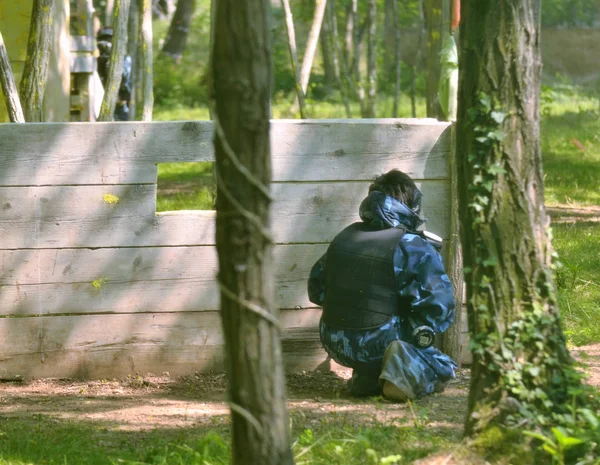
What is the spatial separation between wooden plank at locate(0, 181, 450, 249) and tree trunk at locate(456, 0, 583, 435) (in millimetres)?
2110

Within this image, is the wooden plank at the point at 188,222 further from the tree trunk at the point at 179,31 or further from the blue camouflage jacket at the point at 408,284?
the tree trunk at the point at 179,31

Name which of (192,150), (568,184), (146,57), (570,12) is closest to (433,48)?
(568,184)

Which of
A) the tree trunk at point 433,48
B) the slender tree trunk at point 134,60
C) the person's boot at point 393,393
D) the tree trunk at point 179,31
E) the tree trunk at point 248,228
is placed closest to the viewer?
the tree trunk at point 248,228

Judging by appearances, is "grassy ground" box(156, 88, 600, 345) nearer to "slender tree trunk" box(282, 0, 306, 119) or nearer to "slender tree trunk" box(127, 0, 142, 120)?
"slender tree trunk" box(127, 0, 142, 120)

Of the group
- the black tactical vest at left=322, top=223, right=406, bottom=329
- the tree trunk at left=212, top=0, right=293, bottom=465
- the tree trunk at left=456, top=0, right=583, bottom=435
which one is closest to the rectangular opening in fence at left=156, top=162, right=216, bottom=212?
the black tactical vest at left=322, top=223, right=406, bottom=329

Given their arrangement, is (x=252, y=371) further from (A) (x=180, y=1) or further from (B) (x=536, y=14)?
(A) (x=180, y=1)

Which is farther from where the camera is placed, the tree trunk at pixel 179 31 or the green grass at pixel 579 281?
the tree trunk at pixel 179 31

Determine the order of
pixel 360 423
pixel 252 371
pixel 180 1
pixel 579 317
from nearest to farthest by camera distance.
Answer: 1. pixel 252 371
2. pixel 360 423
3. pixel 579 317
4. pixel 180 1

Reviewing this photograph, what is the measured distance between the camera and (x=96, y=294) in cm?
566

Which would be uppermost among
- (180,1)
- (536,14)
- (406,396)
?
(180,1)

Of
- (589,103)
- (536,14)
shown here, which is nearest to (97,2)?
(589,103)

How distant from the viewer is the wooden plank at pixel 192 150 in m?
5.56

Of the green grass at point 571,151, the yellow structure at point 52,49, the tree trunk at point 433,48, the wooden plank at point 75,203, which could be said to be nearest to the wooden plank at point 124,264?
the wooden plank at point 75,203

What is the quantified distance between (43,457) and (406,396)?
79.6 inches
